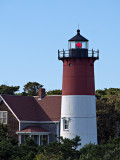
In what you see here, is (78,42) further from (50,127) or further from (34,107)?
(34,107)

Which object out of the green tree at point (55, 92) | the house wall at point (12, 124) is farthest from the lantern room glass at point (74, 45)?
the green tree at point (55, 92)

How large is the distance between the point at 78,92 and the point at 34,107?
32.0 feet

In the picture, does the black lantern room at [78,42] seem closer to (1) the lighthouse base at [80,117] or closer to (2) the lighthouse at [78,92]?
(2) the lighthouse at [78,92]

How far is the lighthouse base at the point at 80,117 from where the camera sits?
53562mm

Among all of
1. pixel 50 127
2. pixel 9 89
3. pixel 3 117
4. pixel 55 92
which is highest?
pixel 9 89

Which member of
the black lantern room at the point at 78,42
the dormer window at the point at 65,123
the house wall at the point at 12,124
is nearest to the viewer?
the dormer window at the point at 65,123

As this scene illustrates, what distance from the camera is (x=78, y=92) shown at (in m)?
53.6

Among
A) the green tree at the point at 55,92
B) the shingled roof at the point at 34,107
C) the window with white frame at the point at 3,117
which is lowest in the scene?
the window with white frame at the point at 3,117

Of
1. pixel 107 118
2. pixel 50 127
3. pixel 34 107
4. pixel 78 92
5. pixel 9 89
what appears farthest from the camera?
pixel 9 89

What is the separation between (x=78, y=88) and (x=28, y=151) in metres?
17.7

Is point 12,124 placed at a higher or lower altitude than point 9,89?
lower

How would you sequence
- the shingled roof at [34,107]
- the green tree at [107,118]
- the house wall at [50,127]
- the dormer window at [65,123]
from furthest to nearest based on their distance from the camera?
the green tree at [107,118]
the shingled roof at [34,107]
the house wall at [50,127]
the dormer window at [65,123]

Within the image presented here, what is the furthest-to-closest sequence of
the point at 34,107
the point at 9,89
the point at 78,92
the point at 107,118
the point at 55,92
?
the point at 9,89
the point at 55,92
the point at 107,118
the point at 34,107
the point at 78,92

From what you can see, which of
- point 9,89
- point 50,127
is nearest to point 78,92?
point 50,127
